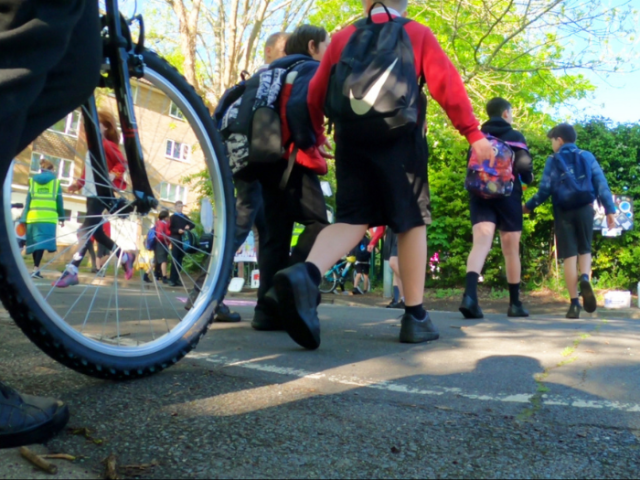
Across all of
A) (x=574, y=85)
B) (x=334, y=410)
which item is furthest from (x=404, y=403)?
(x=574, y=85)

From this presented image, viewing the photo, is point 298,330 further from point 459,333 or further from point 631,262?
point 631,262

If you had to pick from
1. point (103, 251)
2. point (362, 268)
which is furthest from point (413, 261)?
point (362, 268)

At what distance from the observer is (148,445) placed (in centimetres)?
157

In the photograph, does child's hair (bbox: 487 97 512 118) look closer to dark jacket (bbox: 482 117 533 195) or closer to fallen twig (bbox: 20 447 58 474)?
dark jacket (bbox: 482 117 533 195)

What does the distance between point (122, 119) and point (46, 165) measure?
12.1 inches

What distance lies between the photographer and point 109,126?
245cm

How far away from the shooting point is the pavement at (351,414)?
1.49 metres

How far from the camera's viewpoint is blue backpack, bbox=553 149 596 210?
6.94 metres

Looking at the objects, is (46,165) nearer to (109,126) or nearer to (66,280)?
(109,126)

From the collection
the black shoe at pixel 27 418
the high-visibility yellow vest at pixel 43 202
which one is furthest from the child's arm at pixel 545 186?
the black shoe at pixel 27 418

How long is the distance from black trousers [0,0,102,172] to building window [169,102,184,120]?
0.83 metres

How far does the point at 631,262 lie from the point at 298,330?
398 inches

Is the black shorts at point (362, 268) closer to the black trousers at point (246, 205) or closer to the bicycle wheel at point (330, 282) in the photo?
the bicycle wheel at point (330, 282)

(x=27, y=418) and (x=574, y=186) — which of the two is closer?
(x=27, y=418)
